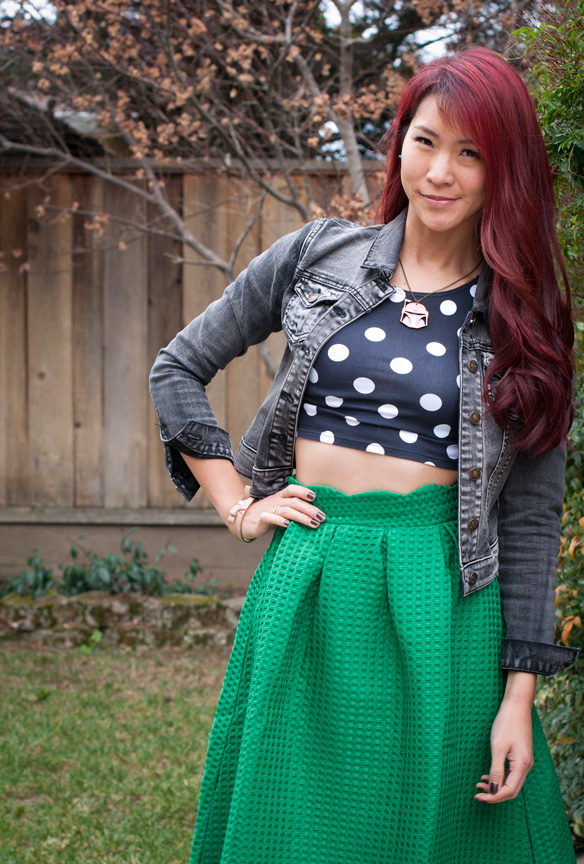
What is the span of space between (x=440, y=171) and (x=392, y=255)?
0.64 feet

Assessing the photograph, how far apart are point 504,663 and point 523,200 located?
81 centimetres

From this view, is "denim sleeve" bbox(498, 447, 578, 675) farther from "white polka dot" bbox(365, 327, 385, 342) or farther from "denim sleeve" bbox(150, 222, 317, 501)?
"denim sleeve" bbox(150, 222, 317, 501)

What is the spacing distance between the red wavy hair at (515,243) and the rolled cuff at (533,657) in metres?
0.35

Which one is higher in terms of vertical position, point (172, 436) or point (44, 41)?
point (44, 41)

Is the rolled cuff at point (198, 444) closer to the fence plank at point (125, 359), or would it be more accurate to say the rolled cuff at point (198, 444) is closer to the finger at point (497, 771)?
Result: the finger at point (497, 771)

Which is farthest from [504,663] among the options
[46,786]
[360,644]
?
[46,786]

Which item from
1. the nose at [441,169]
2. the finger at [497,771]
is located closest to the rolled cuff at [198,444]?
the nose at [441,169]

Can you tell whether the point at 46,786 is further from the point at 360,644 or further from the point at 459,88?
the point at 459,88

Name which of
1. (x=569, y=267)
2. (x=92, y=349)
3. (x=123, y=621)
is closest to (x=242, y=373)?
(x=92, y=349)

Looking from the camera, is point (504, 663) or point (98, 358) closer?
point (504, 663)

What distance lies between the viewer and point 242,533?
1.73m

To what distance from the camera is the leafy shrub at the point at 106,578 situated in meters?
4.91

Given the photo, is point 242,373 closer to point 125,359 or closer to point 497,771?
point 125,359

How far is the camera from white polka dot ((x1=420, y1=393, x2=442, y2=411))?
1.54 metres
